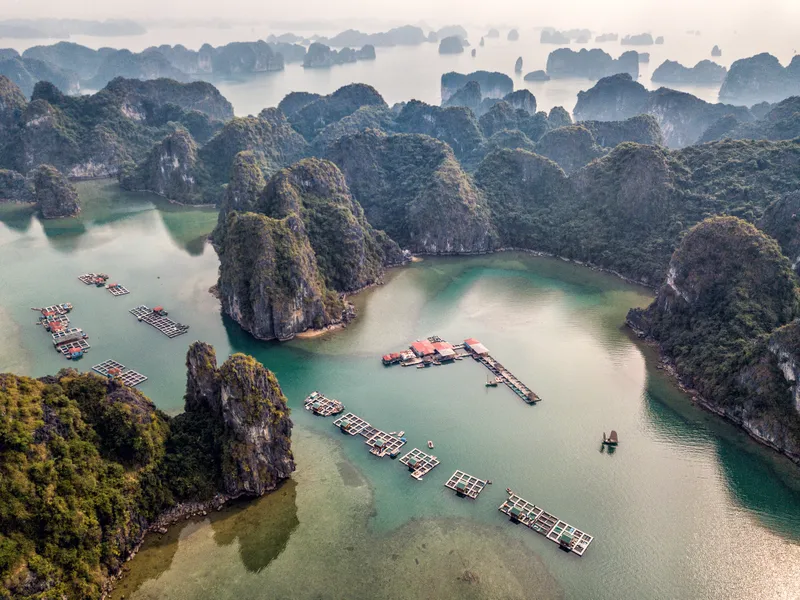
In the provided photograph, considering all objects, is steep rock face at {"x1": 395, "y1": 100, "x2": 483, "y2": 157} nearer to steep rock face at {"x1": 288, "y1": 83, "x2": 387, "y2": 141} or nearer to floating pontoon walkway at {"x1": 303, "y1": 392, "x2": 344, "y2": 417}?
steep rock face at {"x1": 288, "y1": 83, "x2": 387, "y2": 141}

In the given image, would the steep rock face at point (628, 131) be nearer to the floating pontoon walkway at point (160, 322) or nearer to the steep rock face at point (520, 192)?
the steep rock face at point (520, 192)

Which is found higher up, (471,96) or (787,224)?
(471,96)

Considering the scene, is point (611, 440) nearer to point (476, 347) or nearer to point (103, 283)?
point (476, 347)

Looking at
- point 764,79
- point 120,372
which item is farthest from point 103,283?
point 764,79

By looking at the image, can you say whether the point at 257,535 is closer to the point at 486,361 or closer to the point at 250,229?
the point at 486,361

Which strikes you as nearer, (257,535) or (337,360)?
(257,535)

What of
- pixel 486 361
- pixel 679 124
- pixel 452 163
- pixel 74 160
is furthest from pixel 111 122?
pixel 679 124
